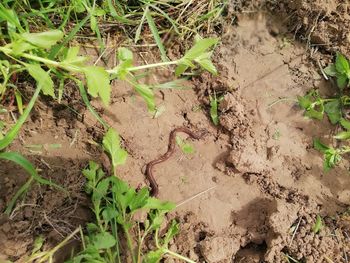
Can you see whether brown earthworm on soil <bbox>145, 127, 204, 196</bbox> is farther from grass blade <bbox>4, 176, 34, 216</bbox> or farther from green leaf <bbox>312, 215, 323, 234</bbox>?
green leaf <bbox>312, 215, 323, 234</bbox>

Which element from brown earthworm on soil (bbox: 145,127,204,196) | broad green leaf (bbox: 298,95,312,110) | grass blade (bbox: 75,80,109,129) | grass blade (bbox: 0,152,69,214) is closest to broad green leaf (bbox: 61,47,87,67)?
grass blade (bbox: 75,80,109,129)

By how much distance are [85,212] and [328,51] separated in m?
2.14

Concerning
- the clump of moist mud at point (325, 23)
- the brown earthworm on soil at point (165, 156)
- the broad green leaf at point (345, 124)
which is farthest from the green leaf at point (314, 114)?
the brown earthworm on soil at point (165, 156)

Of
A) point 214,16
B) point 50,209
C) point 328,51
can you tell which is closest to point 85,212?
point 50,209

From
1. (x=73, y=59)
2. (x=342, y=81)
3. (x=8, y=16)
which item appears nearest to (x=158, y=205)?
(x=73, y=59)

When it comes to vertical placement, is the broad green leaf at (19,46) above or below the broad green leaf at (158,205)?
above

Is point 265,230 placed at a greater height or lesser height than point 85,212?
lesser

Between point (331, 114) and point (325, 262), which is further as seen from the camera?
point (331, 114)

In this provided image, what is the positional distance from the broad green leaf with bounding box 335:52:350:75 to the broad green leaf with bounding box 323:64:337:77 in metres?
0.05

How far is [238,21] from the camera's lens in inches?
131

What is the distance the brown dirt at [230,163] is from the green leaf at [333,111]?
0.11m

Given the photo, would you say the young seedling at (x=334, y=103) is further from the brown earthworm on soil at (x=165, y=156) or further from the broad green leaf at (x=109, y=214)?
the broad green leaf at (x=109, y=214)

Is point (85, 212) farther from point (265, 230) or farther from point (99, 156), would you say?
point (265, 230)

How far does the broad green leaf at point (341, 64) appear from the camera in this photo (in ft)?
10.1
